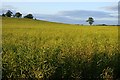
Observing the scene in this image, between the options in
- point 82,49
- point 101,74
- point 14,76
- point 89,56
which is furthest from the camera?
point 82,49

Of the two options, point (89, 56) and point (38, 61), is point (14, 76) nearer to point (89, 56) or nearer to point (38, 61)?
point (38, 61)

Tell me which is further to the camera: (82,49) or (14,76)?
(82,49)

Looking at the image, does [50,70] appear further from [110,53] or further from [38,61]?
[110,53]

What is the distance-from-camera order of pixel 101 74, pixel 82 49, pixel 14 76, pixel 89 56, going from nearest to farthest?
pixel 14 76, pixel 101 74, pixel 89 56, pixel 82 49

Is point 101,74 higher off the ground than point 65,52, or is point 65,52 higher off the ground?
point 65,52

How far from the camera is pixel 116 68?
27.5ft

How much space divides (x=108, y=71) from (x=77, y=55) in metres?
0.96

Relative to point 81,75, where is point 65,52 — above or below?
above

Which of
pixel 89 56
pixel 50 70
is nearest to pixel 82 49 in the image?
pixel 89 56

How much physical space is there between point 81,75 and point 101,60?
27.1 inches

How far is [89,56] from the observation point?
8117 mm

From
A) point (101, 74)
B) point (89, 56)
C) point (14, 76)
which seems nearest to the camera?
point (14, 76)

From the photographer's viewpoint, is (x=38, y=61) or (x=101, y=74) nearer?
(x=38, y=61)

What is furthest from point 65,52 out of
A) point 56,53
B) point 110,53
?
point 110,53
